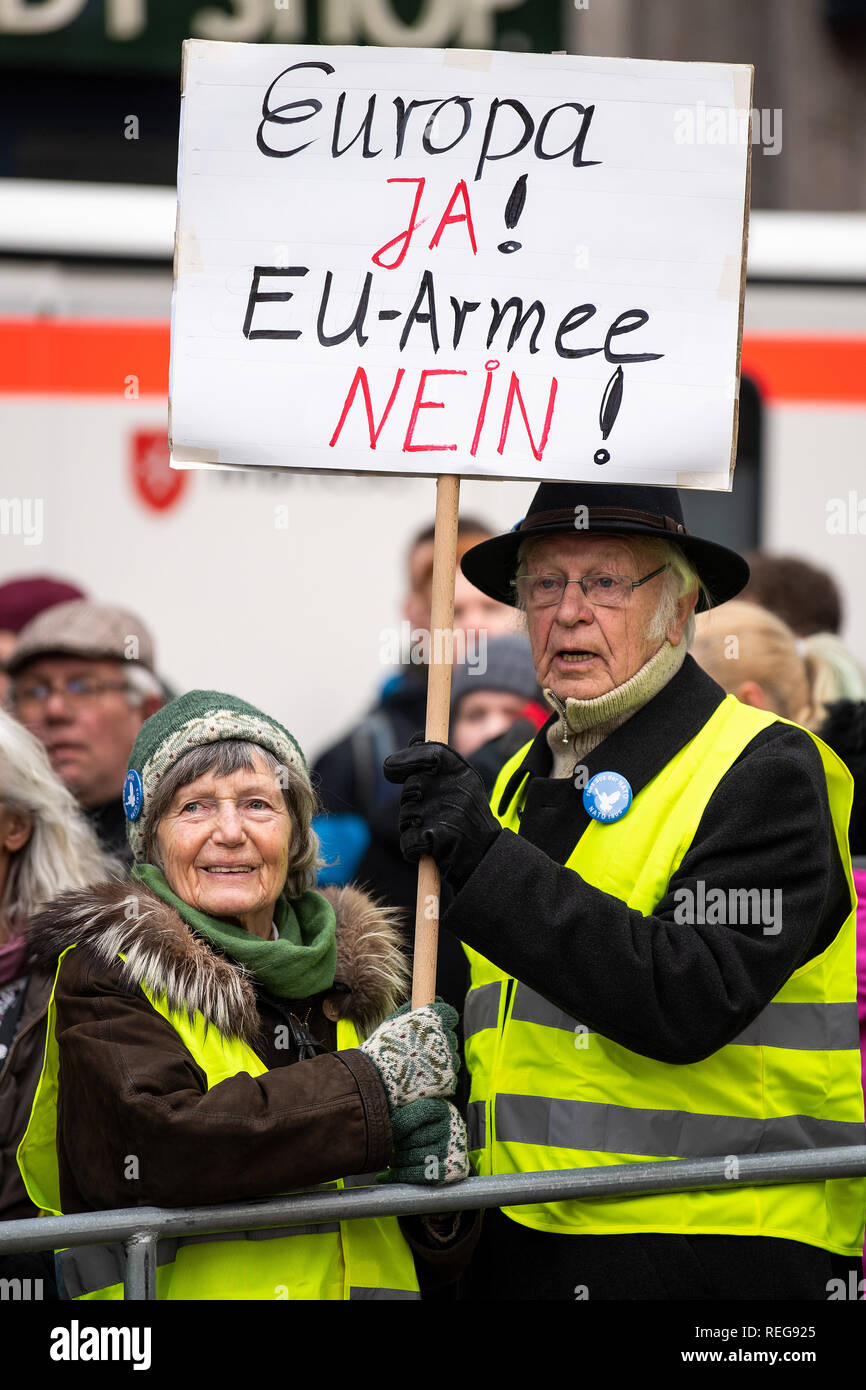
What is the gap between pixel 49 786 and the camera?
3381 mm

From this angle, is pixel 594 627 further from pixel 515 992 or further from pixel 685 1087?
pixel 685 1087

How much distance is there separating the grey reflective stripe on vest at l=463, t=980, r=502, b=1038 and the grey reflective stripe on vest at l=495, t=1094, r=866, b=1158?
225 millimetres

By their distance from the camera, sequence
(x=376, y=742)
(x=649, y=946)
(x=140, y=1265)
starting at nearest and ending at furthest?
1. (x=140, y=1265)
2. (x=649, y=946)
3. (x=376, y=742)

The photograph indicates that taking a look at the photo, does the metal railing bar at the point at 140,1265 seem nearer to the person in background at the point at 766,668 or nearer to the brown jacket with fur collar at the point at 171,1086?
the brown jacket with fur collar at the point at 171,1086

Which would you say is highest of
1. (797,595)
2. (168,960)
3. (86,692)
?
(797,595)

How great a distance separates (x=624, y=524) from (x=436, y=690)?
1.43 feet

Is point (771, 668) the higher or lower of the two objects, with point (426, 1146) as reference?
higher

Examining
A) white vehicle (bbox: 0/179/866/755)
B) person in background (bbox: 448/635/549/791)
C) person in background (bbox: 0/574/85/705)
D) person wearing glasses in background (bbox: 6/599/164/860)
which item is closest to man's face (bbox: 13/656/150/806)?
person wearing glasses in background (bbox: 6/599/164/860)

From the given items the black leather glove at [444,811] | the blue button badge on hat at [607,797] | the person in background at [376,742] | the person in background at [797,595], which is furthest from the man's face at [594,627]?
the person in background at [376,742]

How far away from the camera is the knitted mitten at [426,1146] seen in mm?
2412

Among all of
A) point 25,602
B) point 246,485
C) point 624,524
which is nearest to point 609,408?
point 624,524

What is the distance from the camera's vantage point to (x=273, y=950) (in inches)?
102

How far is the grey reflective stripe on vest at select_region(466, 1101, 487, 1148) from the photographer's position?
109 inches

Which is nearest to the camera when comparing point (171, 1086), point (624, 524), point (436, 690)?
point (171, 1086)
